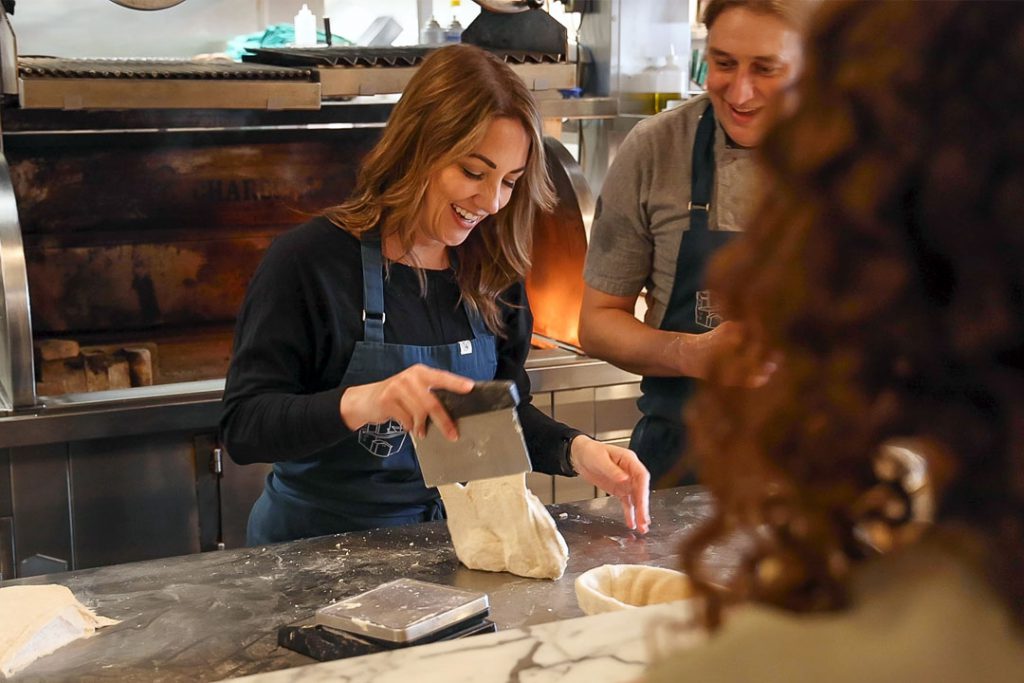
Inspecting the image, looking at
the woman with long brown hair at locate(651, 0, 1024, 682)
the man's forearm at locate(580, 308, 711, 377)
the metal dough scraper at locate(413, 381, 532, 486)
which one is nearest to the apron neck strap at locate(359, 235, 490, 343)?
the metal dough scraper at locate(413, 381, 532, 486)

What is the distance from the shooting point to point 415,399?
182 centimetres

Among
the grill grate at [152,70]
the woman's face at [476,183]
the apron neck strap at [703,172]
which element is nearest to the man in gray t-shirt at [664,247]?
the apron neck strap at [703,172]

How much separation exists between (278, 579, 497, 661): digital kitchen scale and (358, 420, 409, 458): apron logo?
21.8 inches

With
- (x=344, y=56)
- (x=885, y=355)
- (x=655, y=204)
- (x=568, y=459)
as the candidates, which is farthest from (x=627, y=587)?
(x=344, y=56)

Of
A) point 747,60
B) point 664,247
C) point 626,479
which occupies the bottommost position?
point 626,479

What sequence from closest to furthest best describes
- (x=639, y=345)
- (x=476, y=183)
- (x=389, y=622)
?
(x=389, y=622) → (x=476, y=183) → (x=639, y=345)

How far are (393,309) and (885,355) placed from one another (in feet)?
6.16

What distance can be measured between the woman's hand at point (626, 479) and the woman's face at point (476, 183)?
0.50 metres

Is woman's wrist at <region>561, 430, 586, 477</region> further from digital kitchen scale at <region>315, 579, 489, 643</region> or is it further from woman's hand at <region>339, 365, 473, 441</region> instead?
digital kitchen scale at <region>315, 579, 489, 643</region>

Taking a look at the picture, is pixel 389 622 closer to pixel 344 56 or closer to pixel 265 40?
pixel 344 56

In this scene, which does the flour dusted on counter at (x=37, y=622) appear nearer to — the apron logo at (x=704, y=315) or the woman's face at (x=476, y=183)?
the woman's face at (x=476, y=183)

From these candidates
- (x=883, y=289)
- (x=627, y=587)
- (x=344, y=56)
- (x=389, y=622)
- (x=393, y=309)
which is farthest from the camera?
(x=344, y=56)

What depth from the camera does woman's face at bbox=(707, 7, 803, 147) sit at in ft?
7.53

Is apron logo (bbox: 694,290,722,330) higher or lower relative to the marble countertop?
higher
